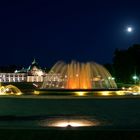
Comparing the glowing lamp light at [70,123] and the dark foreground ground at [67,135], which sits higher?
the glowing lamp light at [70,123]

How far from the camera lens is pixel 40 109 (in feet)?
85.8

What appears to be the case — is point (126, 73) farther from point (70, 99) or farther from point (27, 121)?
point (27, 121)

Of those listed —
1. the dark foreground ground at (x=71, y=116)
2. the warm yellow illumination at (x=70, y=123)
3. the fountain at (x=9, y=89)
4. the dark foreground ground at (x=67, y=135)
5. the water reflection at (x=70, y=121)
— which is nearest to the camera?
the dark foreground ground at (x=67, y=135)

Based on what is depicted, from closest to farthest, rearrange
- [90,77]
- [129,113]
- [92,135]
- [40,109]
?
1. [92,135]
2. [129,113]
3. [40,109]
4. [90,77]

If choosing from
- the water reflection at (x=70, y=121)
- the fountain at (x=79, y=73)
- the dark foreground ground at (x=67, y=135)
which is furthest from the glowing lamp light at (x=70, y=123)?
the fountain at (x=79, y=73)

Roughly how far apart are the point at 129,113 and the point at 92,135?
956cm

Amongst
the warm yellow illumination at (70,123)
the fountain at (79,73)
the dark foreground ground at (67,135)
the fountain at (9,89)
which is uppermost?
the fountain at (79,73)

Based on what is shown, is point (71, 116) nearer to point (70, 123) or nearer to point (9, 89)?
point (70, 123)

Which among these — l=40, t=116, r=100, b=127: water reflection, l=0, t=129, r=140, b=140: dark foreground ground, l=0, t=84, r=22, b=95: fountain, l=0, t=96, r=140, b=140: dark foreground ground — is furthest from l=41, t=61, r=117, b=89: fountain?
l=0, t=129, r=140, b=140: dark foreground ground

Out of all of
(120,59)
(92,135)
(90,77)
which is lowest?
(92,135)

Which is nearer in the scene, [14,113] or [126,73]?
[14,113]

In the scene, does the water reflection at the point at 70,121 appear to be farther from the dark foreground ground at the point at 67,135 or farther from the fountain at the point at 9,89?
the fountain at the point at 9,89

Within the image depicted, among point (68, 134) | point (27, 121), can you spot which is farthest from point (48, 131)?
point (27, 121)

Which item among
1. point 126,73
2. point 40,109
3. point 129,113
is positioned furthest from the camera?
point 126,73
